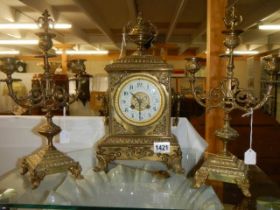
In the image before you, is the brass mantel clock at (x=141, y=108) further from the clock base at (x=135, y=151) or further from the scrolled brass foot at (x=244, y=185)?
the scrolled brass foot at (x=244, y=185)

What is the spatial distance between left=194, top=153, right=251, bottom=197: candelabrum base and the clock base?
→ 16 cm

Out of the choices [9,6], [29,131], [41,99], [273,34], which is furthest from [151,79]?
[273,34]

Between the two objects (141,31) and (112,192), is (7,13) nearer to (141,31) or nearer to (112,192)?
(141,31)

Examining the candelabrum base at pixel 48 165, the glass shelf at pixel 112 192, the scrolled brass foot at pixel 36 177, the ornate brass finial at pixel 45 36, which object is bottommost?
the glass shelf at pixel 112 192

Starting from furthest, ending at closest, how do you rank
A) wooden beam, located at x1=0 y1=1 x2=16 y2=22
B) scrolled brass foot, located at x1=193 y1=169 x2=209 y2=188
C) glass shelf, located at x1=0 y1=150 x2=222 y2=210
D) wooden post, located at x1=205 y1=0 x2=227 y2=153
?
wooden beam, located at x1=0 y1=1 x2=16 y2=22
wooden post, located at x1=205 y1=0 x2=227 y2=153
scrolled brass foot, located at x1=193 y1=169 x2=209 y2=188
glass shelf, located at x1=0 y1=150 x2=222 y2=210

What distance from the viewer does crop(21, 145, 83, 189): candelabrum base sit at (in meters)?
1.04

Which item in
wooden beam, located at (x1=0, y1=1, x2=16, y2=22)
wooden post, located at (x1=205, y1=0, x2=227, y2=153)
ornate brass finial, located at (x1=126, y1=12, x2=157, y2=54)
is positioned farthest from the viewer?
wooden beam, located at (x1=0, y1=1, x2=16, y2=22)

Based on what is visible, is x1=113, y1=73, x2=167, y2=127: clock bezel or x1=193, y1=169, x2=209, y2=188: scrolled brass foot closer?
x1=193, y1=169, x2=209, y2=188: scrolled brass foot

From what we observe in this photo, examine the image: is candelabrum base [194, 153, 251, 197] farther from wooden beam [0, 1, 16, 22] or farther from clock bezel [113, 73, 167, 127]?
wooden beam [0, 1, 16, 22]

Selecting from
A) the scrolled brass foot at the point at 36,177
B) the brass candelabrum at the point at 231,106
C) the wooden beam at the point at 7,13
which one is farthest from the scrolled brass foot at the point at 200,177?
the wooden beam at the point at 7,13

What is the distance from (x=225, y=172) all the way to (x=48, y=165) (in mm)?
597

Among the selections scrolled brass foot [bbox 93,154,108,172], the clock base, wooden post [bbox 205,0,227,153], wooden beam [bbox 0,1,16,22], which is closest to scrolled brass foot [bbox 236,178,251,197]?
the clock base

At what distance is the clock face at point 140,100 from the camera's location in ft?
3.72

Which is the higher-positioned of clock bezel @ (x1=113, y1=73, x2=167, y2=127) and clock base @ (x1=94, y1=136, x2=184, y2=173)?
clock bezel @ (x1=113, y1=73, x2=167, y2=127)
